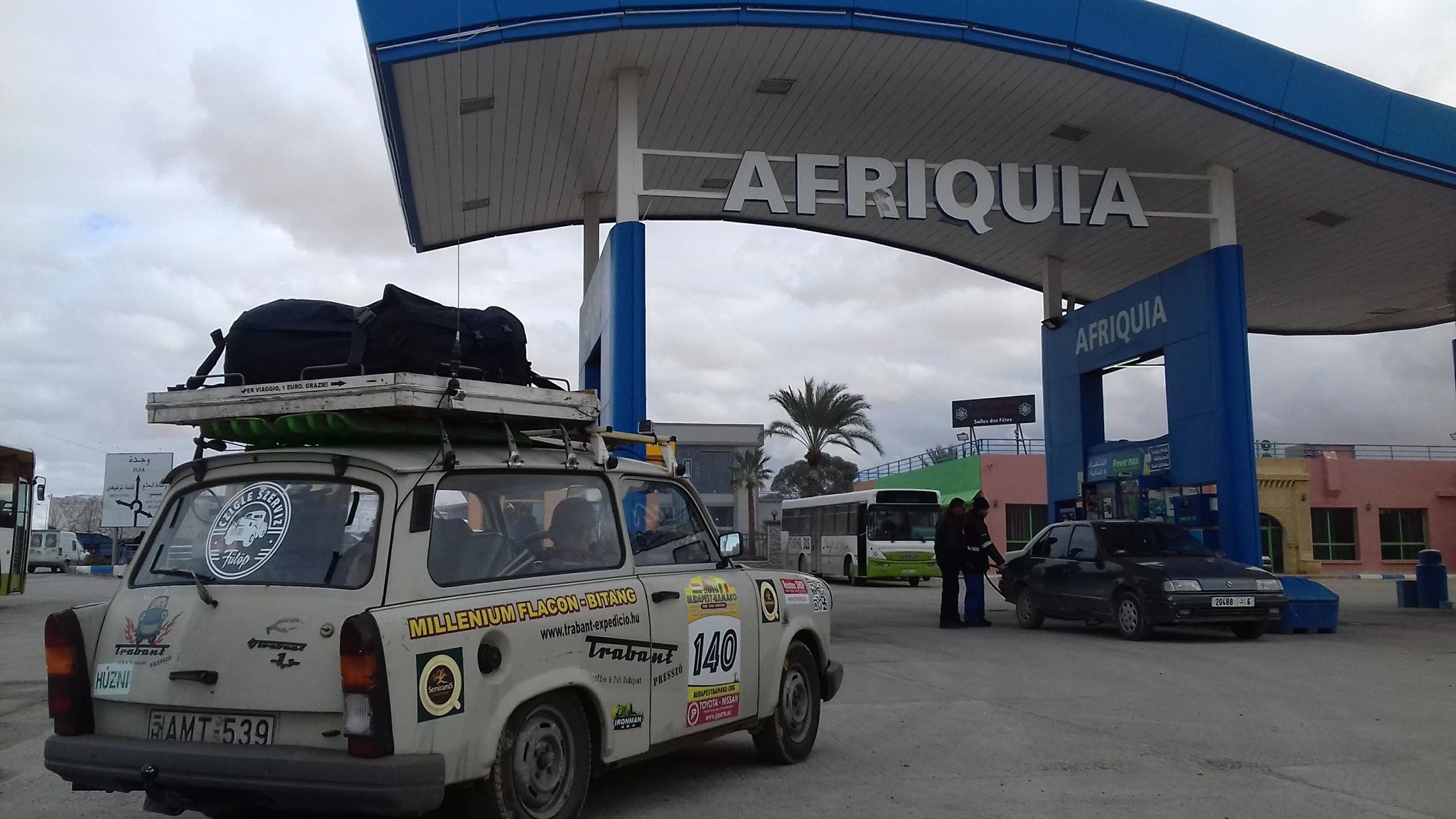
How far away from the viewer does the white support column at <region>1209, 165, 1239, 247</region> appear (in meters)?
17.9

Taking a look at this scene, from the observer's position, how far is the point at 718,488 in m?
69.1

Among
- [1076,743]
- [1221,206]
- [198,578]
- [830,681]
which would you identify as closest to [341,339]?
[198,578]

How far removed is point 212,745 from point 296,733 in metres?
0.37

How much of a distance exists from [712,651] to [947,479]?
43590mm

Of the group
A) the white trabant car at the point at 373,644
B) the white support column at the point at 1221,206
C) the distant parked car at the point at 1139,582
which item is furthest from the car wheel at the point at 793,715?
the white support column at the point at 1221,206

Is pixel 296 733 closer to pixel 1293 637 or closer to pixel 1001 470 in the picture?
pixel 1293 637

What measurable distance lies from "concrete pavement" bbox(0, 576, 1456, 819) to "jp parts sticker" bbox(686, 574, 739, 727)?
0.47m

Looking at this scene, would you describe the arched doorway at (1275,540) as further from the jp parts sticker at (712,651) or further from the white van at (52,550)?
the white van at (52,550)

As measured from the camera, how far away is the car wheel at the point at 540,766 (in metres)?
4.69

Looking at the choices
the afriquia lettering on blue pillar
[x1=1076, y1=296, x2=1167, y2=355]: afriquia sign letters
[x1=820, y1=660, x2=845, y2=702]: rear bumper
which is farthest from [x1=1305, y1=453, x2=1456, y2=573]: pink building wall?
[x1=820, y1=660, x2=845, y2=702]: rear bumper

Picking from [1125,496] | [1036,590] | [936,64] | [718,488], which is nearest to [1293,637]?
[1036,590]

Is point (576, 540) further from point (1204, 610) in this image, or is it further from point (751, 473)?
point (751, 473)

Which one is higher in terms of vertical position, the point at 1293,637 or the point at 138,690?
the point at 138,690

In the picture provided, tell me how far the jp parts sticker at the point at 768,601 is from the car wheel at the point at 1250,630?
10407 mm
